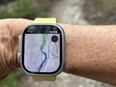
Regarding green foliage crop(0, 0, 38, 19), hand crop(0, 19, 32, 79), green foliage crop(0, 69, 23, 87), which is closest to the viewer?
hand crop(0, 19, 32, 79)

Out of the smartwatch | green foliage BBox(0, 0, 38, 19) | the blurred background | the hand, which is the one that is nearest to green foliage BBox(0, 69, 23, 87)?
the blurred background

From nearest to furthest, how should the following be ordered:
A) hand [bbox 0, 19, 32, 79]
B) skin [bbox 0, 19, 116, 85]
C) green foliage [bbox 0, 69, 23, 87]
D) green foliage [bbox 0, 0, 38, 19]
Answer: skin [bbox 0, 19, 116, 85]
hand [bbox 0, 19, 32, 79]
green foliage [bbox 0, 69, 23, 87]
green foliage [bbox 0, 0, 38, 19]

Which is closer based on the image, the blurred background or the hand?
the hand

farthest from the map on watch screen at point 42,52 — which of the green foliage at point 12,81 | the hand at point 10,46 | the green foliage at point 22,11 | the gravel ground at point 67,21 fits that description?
the green foliage at point 22,11

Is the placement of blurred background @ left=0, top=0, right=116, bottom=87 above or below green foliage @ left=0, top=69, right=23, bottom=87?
above

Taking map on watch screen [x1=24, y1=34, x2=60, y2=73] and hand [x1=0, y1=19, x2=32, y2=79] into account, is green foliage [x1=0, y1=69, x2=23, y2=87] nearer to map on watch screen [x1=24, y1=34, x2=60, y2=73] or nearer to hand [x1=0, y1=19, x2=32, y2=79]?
hand [x1=0, y1=19, x2=32, y2=79]

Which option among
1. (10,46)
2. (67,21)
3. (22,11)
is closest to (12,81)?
(22,11)

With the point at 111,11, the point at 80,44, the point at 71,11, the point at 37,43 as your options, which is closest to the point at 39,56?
the point at 37,43
